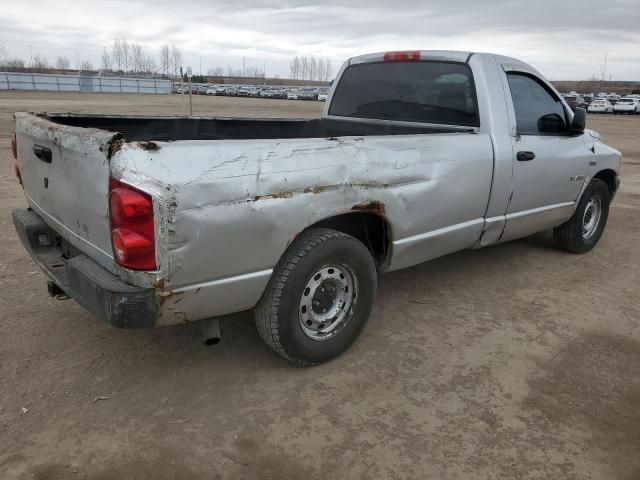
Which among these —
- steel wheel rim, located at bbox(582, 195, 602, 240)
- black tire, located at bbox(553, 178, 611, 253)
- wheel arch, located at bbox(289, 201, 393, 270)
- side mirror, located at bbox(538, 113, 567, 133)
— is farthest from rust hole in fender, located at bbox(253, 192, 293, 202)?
steel wheel rim, located at bbox(582, 195, 602, 240)

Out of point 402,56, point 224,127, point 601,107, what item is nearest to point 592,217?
point 402,56

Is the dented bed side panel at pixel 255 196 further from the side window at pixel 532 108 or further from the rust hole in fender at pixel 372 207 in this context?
the side window at pixel 532 108

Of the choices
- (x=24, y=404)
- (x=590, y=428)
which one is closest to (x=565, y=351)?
(x=590, y=428)

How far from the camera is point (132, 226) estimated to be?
234 centimetres

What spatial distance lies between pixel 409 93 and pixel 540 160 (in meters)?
1.22

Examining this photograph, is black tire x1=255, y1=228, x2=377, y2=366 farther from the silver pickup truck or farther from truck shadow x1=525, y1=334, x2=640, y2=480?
truck shadow x1=525, y1=334, x2=640, y2=480

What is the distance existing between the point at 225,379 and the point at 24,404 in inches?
41.5

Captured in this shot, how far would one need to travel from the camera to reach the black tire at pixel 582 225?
5.33 meters

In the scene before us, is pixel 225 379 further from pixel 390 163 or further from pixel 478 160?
pixel 478 160

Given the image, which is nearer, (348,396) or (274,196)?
(274,196)

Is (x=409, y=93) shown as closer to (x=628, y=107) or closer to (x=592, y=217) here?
(x=592, y=217)

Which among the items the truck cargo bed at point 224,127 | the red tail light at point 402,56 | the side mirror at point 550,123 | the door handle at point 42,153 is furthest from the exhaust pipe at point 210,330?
the side mirror at point 550,123

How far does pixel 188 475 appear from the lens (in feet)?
7.73

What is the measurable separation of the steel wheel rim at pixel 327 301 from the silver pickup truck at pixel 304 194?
1 centimetres
